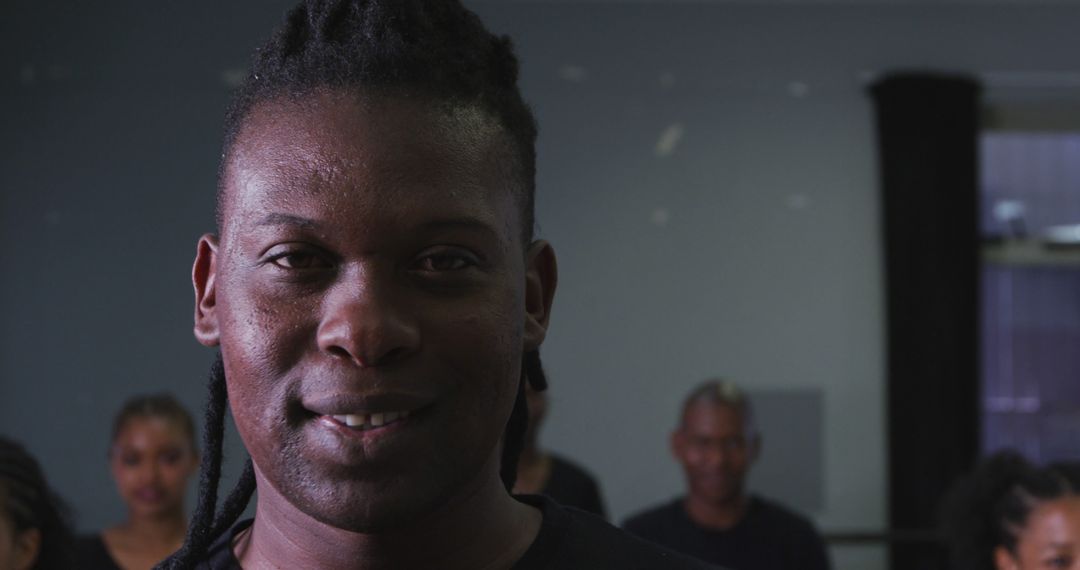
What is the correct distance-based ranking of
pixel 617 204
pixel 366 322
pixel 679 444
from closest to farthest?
pixel 366 322, pixel 679 444, pixel 617 204

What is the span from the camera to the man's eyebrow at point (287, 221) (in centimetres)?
93

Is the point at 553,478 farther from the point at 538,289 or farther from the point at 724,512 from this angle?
the point at 538,289

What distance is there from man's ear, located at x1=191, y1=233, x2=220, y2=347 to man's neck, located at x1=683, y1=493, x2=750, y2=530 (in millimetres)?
2693

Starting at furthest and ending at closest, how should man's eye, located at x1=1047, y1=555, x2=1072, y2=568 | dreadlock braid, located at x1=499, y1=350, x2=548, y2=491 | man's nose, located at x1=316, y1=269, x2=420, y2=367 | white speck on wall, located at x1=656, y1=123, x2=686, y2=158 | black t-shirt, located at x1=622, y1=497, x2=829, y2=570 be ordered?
white speck on wall, located at x1=656, y1=123, x2=686, y2=158, black t-shirt, located at x1=622, y1=497, x2=829, y2=570, man's eye, located at x1=1047, y1=555, x2=1072, y2=568, dreadlock braid, located at x1=499, y1=350, x2=548, y2=491, man's nose, located at x1=316, y1=269, x2=420, y2=367

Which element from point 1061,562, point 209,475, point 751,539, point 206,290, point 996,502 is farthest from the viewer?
point 751,539

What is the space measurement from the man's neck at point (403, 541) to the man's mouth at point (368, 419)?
0.10 metres

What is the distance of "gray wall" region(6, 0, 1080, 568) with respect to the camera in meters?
4.78

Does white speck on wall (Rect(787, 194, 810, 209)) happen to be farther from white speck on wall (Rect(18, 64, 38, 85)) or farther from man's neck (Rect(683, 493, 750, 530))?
white speck on wall (Rect(18, 64, 38, 85))

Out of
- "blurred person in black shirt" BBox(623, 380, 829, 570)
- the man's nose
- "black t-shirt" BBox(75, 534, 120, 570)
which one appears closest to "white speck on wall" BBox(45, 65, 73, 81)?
"black t-shirt" BBox(75, 534, 120, 570)

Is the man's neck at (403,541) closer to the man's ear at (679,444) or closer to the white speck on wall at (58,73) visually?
A: the man's ear at (679,444)

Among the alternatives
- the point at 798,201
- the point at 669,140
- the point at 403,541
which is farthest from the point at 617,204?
the point at 403,541

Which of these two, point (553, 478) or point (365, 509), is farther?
point (553, 478)

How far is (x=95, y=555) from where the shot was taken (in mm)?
2736

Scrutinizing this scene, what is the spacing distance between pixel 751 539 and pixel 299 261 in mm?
2755
